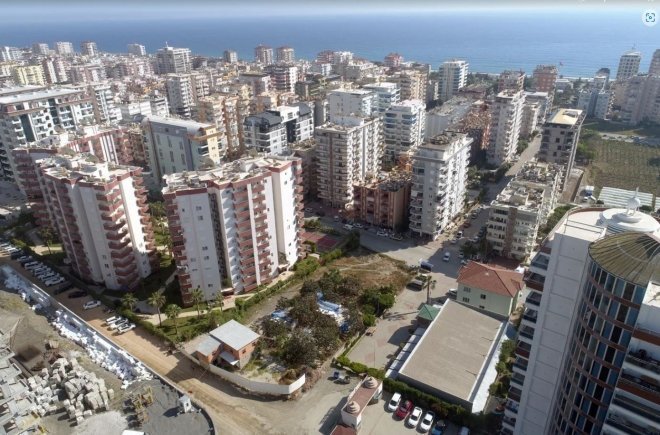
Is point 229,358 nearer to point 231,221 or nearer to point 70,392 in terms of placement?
point 70,392

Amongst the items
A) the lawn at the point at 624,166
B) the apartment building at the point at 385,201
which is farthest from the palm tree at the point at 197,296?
the lawn at the point at 624,166

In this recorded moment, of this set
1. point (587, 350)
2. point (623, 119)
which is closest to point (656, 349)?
point (587, 350)

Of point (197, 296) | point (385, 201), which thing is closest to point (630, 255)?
point (197, 296)

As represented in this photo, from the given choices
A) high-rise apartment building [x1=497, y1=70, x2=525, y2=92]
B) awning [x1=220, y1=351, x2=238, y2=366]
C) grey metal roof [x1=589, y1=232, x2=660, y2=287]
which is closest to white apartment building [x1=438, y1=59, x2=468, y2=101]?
high-rise apartment building [x1=497, y1=70, x2=525, y2=92]

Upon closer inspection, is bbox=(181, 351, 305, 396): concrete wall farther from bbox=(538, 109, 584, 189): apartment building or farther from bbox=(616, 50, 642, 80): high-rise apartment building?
bbox=(616, 50, 642, 80): high-rise apartment building

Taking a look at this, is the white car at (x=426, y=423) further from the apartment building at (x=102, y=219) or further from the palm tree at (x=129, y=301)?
the apartment building at (x=102, y=219)

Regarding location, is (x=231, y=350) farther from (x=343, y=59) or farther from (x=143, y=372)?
(x=343, y=59)
